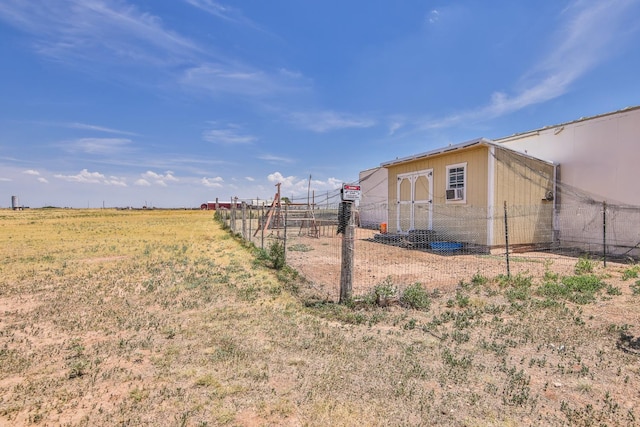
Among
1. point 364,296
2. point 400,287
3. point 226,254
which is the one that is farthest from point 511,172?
point 226,254

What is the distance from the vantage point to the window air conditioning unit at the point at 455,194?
10.6 metres

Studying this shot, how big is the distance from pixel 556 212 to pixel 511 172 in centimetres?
262

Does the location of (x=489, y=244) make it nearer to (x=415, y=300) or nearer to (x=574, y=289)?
(x=574, y=289)

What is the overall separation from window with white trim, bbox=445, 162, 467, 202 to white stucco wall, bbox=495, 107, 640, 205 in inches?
132

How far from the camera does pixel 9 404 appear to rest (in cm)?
255

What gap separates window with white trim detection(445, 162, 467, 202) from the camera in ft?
34.6

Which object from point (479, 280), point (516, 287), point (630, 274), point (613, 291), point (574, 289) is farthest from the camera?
point (630, 274)

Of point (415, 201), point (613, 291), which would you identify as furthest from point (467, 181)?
point (613, 291)

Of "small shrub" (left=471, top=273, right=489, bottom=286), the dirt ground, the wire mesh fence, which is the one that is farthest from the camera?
the wire mesh fence

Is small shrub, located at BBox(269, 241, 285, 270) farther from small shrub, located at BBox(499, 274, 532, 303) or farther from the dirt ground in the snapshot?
small shrub, located at BBox(499, 274, 532, 303)

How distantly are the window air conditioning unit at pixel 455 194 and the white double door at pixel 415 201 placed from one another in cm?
67

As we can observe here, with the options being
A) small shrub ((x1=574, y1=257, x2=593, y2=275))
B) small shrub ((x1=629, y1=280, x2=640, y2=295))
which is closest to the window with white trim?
small shrub ((x1=574, y1=257, x2=593, y2=275))

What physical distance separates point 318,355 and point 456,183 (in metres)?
9.20

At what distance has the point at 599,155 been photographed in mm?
10008
